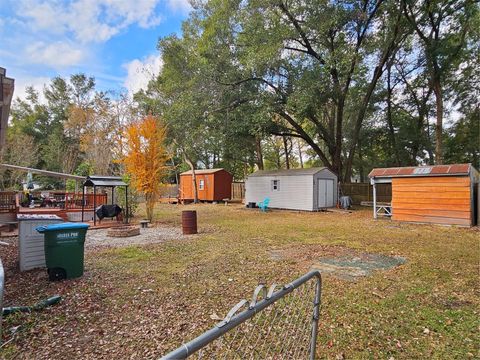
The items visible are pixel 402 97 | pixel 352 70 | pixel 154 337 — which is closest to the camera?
pixel 154 337

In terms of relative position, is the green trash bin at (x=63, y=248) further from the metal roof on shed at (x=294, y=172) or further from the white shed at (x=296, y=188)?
the metal roof on shed at (x=294, y=172)

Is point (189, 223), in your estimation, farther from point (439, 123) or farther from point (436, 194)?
point (439, 123)

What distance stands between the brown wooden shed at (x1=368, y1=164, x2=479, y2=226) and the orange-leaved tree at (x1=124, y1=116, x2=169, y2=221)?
9.50 m

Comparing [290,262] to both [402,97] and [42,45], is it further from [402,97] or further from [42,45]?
[402,97]

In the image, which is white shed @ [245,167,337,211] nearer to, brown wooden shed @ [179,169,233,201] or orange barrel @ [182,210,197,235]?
brown wooden shed @ [179,169,233,201]

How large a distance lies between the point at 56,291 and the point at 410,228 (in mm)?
10400

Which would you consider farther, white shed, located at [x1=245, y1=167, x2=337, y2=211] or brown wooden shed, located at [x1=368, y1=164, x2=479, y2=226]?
white shed, located at [x1=245, y1=167, x2=337, y2=211]

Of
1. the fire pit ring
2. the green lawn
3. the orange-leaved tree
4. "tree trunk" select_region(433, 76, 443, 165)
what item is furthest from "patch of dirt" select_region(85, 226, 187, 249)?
"tree trunk" select_region(433, 76, 443, 165)

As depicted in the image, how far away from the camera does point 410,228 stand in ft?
32.8

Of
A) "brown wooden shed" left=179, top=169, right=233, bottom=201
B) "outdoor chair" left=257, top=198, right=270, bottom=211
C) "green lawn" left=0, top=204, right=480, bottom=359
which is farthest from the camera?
"brown wooden shed" left=179, top=169, right=233, bottom=201

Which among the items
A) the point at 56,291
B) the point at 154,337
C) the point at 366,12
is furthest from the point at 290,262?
the point at 366,12

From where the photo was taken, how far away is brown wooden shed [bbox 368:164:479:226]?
33.0ft

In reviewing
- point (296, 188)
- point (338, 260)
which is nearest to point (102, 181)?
point (338, 260)

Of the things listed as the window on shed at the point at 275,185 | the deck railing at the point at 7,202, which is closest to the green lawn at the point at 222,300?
the deck railing at the point at 7,202
